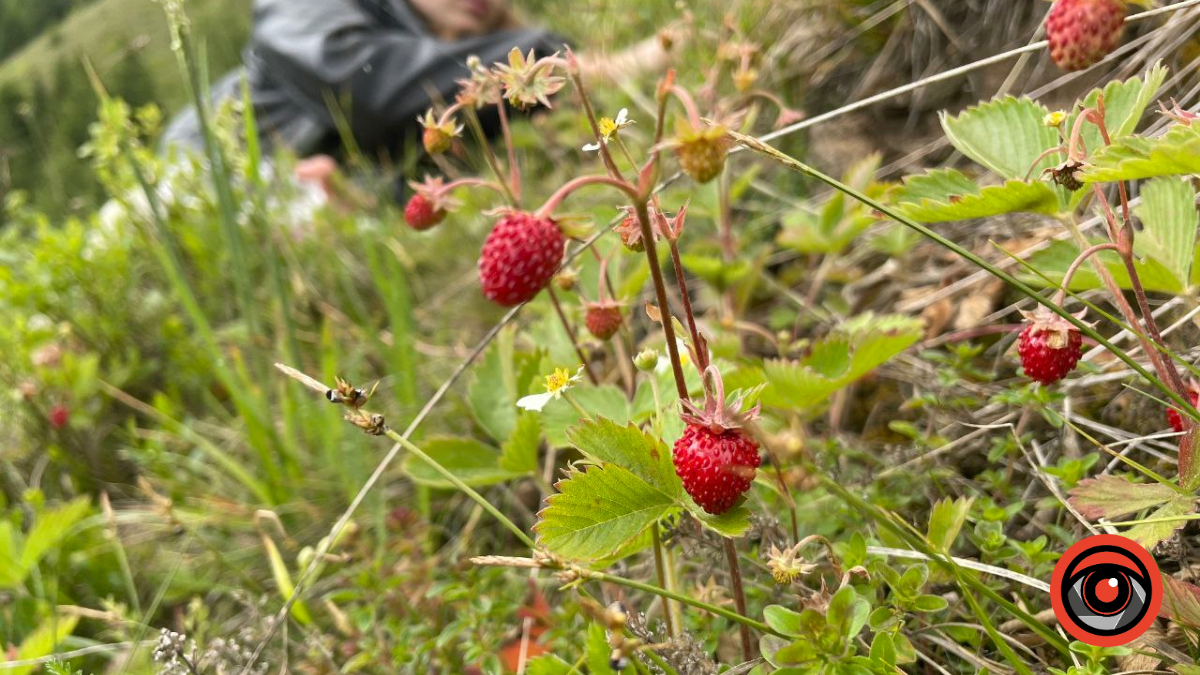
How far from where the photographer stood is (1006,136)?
3.28 ft

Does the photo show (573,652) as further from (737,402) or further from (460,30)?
(460,30)

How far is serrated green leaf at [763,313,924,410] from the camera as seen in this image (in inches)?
38.6

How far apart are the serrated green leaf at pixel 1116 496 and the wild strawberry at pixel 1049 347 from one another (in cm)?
11

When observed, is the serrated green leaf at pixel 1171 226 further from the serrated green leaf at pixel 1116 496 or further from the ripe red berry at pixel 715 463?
the ripe red berry at pixel 715 463

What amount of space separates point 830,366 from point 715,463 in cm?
41

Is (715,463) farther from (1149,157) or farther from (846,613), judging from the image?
(1149,157)

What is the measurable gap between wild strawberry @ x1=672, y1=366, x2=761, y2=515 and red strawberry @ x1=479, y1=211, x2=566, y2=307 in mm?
164

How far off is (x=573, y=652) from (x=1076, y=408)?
30.5 inches

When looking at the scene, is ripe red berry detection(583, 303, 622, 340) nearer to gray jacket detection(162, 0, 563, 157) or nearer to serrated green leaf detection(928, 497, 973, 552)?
serrated green leaf detection(928, 497, 973, 552)

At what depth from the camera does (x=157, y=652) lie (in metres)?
0.91

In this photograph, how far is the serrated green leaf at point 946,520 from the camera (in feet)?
2.80

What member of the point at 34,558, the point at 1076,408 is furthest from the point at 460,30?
the point at 1076,408

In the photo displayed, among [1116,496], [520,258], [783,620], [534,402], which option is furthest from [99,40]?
[1116,496]

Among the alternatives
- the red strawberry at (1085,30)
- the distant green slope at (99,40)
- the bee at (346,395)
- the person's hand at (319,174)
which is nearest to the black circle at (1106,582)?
the red strawberry at (1085,30)
